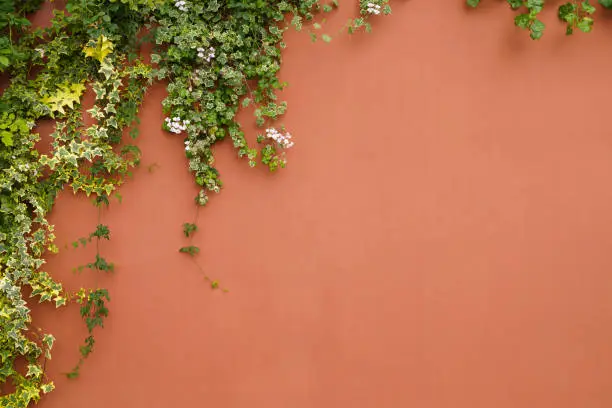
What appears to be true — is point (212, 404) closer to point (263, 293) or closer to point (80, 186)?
point (263, 293)

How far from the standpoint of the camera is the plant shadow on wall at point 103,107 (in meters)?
2.30

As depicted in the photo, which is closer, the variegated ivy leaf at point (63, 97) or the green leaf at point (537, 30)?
the green leaf at point (537, 30)

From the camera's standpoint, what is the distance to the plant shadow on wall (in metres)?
2.30

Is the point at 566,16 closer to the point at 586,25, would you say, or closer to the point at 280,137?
the point at 586,25

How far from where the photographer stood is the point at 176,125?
2.32m

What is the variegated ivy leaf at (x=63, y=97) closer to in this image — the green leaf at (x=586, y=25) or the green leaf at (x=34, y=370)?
the green leaf at (x=34, y=370)

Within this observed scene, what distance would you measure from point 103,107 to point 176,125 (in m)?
0.33

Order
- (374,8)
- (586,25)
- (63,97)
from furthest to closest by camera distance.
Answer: (63,97) → (374,8) → (586,25)

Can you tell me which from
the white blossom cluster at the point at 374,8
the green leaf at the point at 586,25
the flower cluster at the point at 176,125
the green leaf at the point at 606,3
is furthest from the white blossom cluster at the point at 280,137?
the green leaf at the point at 606,3

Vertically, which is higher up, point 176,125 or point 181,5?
point 181,5

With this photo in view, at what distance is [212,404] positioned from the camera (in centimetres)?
233

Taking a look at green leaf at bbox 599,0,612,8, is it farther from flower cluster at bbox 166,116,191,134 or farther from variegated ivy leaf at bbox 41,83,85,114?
variegated ivy leaf at bbox 41,83,85,114

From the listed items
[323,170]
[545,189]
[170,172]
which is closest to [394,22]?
[323,170]


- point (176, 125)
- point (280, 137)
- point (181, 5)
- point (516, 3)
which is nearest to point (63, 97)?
point (176, 125)
